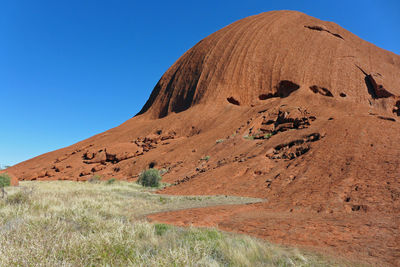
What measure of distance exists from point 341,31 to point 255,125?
107 ft

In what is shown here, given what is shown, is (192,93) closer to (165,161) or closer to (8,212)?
(165,161)

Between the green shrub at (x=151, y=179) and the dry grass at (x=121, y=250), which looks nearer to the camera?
the dry grass at (x=121, y=250)

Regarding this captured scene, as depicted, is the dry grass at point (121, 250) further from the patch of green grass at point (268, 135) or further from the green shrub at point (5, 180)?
the patch of green grass at point (268, 135)

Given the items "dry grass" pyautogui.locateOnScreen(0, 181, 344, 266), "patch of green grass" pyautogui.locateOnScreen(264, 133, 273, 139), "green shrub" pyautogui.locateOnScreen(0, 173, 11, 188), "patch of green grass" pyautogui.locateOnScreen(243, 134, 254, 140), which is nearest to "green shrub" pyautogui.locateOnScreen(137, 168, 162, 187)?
"patch of green grass" pyautogui.locateOnScreen(243, 134, 254, 140)

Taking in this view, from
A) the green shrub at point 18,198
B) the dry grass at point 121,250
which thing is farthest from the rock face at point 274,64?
the dry grass at point 121,250

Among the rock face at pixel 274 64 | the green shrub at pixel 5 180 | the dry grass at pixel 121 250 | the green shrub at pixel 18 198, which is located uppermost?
the rock face at pixel 274 64

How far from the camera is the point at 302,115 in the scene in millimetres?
22000

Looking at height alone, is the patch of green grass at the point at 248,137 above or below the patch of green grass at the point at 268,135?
above

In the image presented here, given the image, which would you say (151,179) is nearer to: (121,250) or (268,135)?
(268,135)

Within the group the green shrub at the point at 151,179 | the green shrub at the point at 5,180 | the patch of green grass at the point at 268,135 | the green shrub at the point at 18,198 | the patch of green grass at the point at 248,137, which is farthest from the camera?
the patch of green grass at the point at 248,137

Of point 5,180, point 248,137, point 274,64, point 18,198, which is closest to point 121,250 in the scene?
point 18,198

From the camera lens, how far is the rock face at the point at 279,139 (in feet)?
24.6

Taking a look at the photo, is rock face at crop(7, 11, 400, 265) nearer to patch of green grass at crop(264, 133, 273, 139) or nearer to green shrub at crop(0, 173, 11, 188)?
patch of green grass at crop(264, 133, 273, 139)

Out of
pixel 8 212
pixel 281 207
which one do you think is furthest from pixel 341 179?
pixel 8 212
